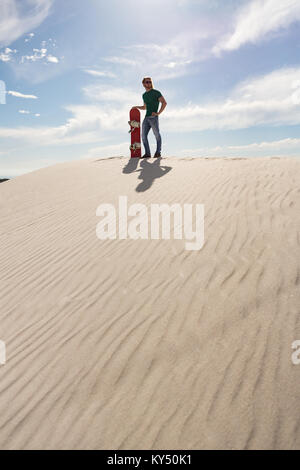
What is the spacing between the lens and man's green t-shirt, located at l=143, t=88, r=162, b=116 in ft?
26.8

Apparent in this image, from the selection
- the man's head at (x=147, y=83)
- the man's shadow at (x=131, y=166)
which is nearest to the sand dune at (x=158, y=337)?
the man's shadow at (x=131, y=166)

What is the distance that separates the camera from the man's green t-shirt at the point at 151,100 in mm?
8172

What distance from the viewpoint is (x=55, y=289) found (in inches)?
133

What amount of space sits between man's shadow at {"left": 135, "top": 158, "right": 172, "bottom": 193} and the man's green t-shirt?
4.73 feet

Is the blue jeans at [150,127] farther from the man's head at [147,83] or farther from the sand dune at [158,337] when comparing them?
the sand dune at [158,337]

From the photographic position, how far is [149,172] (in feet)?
25.2

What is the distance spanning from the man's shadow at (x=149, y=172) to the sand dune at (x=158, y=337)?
223cm

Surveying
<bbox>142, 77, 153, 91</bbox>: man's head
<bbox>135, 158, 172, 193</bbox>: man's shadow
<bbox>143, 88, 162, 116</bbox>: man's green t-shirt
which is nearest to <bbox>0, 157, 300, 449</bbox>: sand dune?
<bbox>135, 158, 172, 193</bbox>: man's shadow

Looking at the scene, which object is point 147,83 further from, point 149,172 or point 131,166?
point 149,172

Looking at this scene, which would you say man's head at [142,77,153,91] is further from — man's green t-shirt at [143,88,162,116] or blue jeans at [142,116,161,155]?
blue jeans at [142,116,161,155]

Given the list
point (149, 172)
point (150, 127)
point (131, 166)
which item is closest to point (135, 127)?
point (150, 127)

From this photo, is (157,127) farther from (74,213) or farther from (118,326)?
(118,326)
